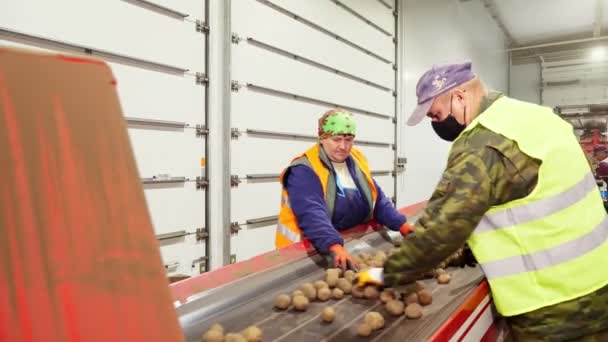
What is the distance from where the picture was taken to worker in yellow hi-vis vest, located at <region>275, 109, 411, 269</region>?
8.13 feet

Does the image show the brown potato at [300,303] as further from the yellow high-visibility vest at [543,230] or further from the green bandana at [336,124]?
the green bandana at [336,124]

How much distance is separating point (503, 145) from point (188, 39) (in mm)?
3168

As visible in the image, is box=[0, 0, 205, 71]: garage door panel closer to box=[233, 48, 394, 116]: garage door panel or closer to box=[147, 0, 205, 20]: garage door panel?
box=[147, 0, 205, 20]: garage door panel

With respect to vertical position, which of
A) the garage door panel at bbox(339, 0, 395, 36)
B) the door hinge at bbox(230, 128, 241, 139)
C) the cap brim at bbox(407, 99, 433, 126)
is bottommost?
the cap brim at bbox(407, 99, 433, 126)

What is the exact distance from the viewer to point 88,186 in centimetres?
65

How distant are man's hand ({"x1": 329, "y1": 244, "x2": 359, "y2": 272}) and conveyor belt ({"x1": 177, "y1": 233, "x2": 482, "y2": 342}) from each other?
0.26 m

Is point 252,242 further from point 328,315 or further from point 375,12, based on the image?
point 375,12

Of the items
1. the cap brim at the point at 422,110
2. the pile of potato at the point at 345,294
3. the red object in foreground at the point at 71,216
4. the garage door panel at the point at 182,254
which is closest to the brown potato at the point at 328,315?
the pile of potato at the point at 345,294

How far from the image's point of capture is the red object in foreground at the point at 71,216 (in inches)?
22.4

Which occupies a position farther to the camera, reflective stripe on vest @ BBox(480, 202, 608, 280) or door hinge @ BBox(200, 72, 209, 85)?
door hinge @ BBox(200, 72, 209, 85)

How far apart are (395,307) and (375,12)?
5.99 metres

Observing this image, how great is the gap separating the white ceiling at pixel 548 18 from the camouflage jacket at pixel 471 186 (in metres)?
10.1

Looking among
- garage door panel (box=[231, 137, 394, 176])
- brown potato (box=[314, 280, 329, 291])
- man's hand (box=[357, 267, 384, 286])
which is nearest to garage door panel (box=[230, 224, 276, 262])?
garage door panel (box=[231, 137, 394, 176])

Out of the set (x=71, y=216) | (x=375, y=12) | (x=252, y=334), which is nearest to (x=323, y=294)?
(x=252, y=334)
